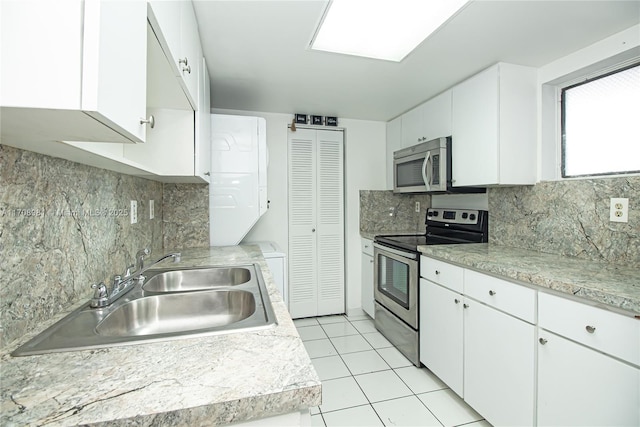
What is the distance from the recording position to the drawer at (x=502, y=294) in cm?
136

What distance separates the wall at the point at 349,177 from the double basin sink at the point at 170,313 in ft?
4.70

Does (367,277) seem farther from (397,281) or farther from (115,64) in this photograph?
(115,64)

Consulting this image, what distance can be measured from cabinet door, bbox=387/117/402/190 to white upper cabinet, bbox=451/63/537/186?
1.01 m

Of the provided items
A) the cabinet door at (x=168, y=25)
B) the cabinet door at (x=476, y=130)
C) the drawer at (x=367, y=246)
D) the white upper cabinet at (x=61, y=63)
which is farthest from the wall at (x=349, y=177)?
the white upper cabinet at (x=61, y=63)

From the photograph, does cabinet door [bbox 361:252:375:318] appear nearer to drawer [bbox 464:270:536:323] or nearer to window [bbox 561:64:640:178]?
drawer [bbox 464:270:536:323]

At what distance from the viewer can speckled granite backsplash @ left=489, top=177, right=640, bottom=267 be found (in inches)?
60.5

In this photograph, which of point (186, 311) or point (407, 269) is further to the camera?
point (407, 269)

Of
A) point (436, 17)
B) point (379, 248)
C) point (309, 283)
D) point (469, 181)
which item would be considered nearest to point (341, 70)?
point (436, 17)

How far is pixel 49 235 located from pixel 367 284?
2.69 m

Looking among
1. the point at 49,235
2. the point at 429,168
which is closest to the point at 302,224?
the point at 429,168

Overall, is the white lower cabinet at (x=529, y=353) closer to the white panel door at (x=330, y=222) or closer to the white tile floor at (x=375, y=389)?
the white tile floor at (x=375, y=389)

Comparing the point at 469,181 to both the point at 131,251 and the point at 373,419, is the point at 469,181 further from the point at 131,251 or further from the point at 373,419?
the point at 131,251

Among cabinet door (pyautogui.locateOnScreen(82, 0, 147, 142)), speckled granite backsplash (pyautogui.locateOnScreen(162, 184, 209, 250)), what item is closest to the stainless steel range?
speckled granite backsplash (pyautogui.locateOnScreen(162, 184, 209, 250))

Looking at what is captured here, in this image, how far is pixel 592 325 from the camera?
1116mm
